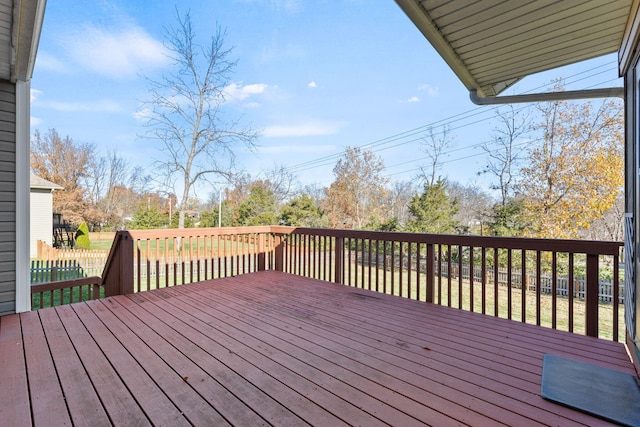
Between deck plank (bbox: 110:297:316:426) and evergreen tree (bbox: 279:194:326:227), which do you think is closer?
deck plank (bbox: 110:297:316:426)

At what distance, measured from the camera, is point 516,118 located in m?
9.74

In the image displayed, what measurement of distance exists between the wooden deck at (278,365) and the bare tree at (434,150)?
10.1 m

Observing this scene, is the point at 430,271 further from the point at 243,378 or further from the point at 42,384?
the point at 42,384

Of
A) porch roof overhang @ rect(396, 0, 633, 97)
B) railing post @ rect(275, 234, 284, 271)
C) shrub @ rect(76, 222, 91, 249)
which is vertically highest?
porch roof overhang @ rect(396, 0, 633, 97)

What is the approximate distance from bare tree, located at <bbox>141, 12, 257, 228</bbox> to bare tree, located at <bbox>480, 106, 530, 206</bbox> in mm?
9648

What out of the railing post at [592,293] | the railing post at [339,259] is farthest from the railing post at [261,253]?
the railing post at [592,293]

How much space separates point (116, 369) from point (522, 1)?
3.55m

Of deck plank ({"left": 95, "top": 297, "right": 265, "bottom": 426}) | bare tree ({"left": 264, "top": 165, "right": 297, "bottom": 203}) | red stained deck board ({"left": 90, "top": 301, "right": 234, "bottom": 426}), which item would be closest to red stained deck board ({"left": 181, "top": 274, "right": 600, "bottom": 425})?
deck plank ({"left": 95, "top": 297, "right": 265, "bottom": 426})

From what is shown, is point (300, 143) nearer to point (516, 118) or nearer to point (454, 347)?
point (516, 118)

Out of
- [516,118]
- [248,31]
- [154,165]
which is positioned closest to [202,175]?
[154,165]

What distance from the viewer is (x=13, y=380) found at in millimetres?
1742

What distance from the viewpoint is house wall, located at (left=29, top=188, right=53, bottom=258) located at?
12.2 metres

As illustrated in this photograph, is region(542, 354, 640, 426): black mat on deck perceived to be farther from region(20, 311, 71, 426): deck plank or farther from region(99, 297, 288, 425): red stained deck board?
region(20, 311, 71, 426): deck plank

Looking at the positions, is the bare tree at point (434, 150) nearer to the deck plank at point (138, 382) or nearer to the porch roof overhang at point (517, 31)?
the porch roof overhang at point (517, 31)
